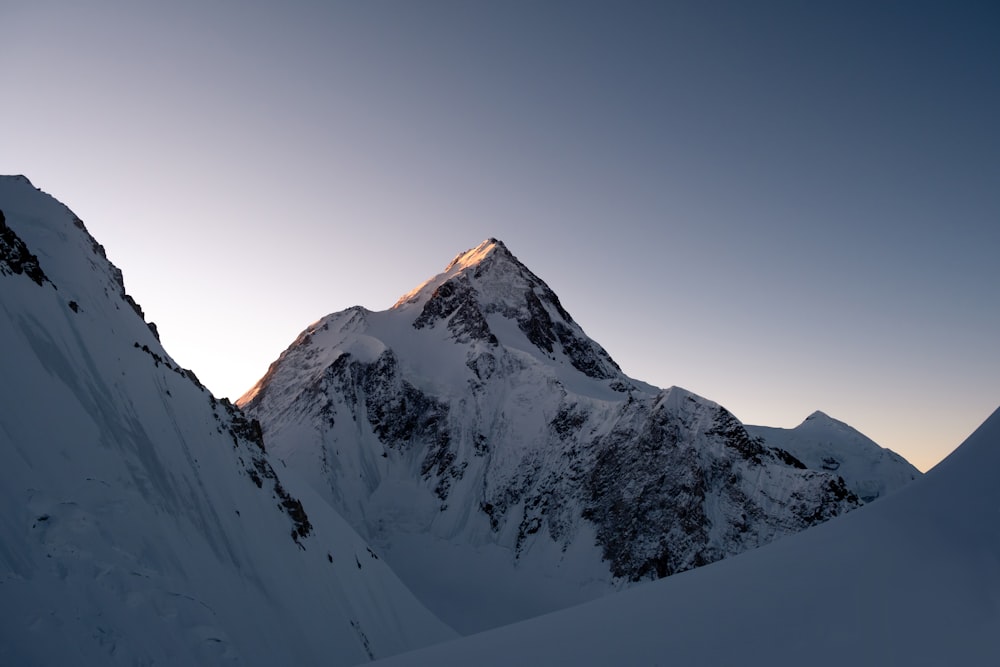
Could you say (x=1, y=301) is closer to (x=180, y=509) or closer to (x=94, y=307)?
(x=94, y=307)

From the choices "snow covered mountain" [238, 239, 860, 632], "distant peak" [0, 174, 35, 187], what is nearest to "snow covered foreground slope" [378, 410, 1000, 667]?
"distant peak" [0, 174, 35, 187]

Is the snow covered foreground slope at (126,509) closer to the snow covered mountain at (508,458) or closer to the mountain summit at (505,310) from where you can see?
the snow covered mountain at (508,458)

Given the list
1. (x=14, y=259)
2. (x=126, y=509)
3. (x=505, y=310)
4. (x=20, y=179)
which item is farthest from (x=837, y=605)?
(x=505, y=310)

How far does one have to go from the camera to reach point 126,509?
17453 mm

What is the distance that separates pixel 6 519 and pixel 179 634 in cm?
574

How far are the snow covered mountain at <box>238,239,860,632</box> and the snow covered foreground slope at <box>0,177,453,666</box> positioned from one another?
1368 inches

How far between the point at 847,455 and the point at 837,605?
12164cm

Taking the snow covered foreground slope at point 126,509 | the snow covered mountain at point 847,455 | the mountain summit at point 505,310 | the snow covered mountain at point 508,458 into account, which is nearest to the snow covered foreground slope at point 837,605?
the snow covered foreground slope at point 126,509

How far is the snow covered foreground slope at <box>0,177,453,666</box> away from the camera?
1291 centimetres

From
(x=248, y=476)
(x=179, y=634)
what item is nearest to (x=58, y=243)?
(x=248, y=476)

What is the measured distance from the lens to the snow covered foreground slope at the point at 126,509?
508 inches

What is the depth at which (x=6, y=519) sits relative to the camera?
12.5 meters

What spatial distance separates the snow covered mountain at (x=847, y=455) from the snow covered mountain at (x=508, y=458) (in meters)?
32.6

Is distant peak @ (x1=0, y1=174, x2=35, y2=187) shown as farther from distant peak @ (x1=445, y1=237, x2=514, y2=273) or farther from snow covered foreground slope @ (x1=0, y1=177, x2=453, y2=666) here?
distant peak @ (x1=445, y1=237, x2=514, y2=273)
